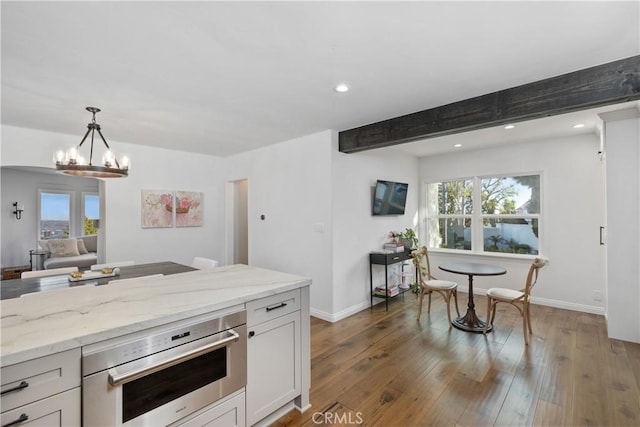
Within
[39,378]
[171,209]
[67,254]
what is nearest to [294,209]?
[171,209]

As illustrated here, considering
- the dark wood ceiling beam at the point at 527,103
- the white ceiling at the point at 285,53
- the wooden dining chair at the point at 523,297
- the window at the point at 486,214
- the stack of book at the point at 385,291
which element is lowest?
the stack of book at the point at 385,291

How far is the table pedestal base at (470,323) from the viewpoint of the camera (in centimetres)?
336

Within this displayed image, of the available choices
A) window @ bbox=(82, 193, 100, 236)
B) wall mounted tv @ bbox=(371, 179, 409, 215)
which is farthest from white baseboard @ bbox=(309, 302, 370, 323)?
window @ bbox=(82, 193, 100, 236)

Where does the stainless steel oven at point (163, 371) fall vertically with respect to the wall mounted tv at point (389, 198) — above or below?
below

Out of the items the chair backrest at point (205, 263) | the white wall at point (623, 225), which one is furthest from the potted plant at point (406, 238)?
the chair backrest at point (205, 263)

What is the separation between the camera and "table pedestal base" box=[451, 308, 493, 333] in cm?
336

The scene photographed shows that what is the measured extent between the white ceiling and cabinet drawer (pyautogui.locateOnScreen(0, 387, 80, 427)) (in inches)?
71.8

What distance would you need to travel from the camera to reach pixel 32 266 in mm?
6168

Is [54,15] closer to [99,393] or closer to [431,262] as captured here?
[99,393]

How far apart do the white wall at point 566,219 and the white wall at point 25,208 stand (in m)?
8.93

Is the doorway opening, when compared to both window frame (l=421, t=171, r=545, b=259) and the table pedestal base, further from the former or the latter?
the table pedestal base

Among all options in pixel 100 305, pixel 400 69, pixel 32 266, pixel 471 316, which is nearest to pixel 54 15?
pixel 100 305

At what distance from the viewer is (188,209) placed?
505cm

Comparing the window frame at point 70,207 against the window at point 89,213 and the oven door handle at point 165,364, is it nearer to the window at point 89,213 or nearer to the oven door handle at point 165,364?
the window at point 89,213
